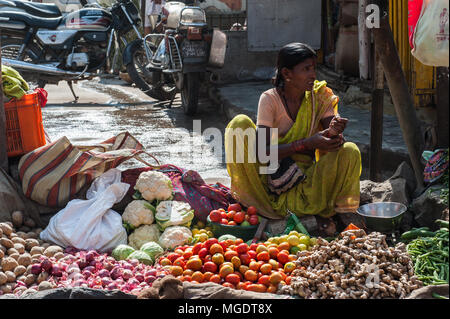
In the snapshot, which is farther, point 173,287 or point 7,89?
point 7,89

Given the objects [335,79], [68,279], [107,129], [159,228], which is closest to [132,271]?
[68,279]

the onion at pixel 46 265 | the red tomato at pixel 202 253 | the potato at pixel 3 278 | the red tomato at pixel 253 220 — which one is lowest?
the potato at pixel 3 278

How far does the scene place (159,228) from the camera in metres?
4.12

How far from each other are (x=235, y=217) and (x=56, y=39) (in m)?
Answer: 7.31

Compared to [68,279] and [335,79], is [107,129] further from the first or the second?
[68,279]

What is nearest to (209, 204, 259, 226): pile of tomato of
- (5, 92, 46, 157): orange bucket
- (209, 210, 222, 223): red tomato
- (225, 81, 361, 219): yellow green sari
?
(209, 210, 222, 223): red tomato

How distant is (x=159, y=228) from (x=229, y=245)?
76 centimetres

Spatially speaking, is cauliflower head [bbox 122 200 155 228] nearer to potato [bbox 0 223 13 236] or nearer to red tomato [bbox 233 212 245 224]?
red tomato [bbox 233 212 245 224]

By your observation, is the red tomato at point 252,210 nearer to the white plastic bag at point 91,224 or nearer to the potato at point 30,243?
the white plastic bag at point 91,224

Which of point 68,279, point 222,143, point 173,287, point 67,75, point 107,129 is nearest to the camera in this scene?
point 173,287

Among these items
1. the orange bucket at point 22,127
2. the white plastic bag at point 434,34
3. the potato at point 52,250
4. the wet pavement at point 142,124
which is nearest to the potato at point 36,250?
the potato at point 52,250

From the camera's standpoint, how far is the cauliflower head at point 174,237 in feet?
12.8

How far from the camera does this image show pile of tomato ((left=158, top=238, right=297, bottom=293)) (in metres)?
3.15

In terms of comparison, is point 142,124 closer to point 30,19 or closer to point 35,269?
point 30,19
